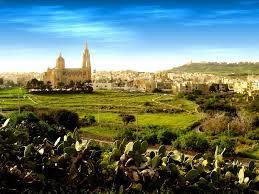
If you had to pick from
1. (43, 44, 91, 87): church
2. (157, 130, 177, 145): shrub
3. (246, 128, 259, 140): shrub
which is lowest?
(246, 128, 259, 140): shrub

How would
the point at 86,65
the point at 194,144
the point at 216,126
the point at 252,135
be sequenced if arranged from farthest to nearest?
the point at 86,65 → the point at 216,126 → the point at 252,135 → the point at 194,144

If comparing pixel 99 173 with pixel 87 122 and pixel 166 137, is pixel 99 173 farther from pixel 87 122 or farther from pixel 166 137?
pixel 87 122

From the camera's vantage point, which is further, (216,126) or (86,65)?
(86,65)

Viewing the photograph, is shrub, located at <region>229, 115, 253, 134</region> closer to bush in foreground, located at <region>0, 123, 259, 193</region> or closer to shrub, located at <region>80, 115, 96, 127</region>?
shrub, located at <region>80, 115, 96, 127</region>

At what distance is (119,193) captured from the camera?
17.0 ft

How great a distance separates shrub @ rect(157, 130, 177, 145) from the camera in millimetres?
24703

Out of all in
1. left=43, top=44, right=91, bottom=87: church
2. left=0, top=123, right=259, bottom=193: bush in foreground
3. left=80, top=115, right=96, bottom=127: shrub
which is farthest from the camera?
left=43, top=44, right=91, bottom=87: church

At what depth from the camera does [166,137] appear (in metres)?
25.1

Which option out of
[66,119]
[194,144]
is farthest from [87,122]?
[194,144]

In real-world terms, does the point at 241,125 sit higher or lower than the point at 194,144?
lower

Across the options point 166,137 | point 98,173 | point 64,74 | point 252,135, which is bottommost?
point 252,135

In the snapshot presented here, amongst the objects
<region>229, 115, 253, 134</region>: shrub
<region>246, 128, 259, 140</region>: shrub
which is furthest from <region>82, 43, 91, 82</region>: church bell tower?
<region>246, 128, 259, 140</region>: shrub

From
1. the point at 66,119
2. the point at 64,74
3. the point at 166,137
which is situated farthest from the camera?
the point at 64,74

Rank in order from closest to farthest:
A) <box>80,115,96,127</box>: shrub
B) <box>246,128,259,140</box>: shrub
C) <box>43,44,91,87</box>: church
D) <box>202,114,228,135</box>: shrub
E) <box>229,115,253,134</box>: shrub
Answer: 1. <box>246,128,259,140</box>: shrub
2. <box>229,115,253,134</box>: shrub
3. <box>202,114,228,135</box>: shrub
4. <box>80,115,96,127</box>: shrub
5. <box>43,44,91,87</box>: church
